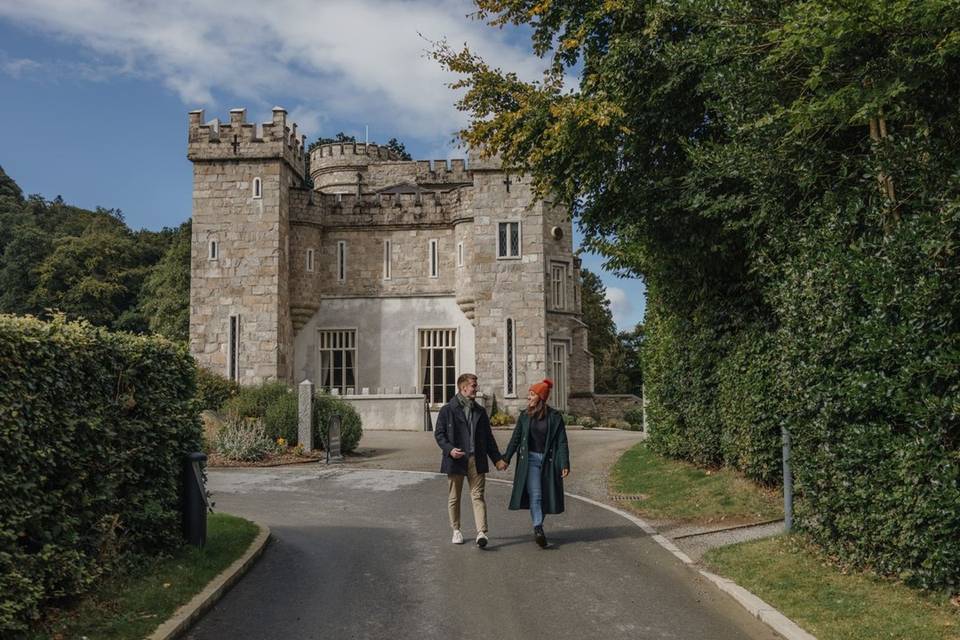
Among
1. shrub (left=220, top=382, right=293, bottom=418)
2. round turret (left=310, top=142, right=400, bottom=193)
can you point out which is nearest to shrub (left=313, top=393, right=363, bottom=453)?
shrub (left=220, top=382, right=293, bottom=418)

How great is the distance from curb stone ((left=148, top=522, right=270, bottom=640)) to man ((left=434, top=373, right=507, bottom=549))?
7.10ft

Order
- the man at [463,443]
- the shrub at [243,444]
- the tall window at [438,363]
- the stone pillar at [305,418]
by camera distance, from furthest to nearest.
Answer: the tall window at [438,363]
the stone pillar at [305,418]
the shrub at [243,444]
the man at [463,443]

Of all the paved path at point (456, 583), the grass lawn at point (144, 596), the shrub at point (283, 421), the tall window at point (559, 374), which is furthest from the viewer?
the tall window at point (559, 374)

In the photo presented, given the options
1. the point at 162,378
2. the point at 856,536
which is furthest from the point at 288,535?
the point at 856,536

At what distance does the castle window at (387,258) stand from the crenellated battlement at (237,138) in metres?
5.02

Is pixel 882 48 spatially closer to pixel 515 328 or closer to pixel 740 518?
pixel 740 518

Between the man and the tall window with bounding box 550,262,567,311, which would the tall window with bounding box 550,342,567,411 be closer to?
the tall window with bounding box 550,262,567,311

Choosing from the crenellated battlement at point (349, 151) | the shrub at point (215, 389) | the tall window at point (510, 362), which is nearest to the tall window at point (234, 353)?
the shrub at point (215, 389)

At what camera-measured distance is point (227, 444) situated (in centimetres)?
1903

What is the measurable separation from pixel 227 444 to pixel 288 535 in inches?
367

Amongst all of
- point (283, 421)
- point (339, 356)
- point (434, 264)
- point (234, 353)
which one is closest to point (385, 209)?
point (434, 264)

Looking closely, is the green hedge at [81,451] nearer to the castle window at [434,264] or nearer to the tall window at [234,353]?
the tall window at [234,353]

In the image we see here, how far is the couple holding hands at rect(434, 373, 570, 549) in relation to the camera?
9.35 m

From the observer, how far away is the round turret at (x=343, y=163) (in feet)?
151
